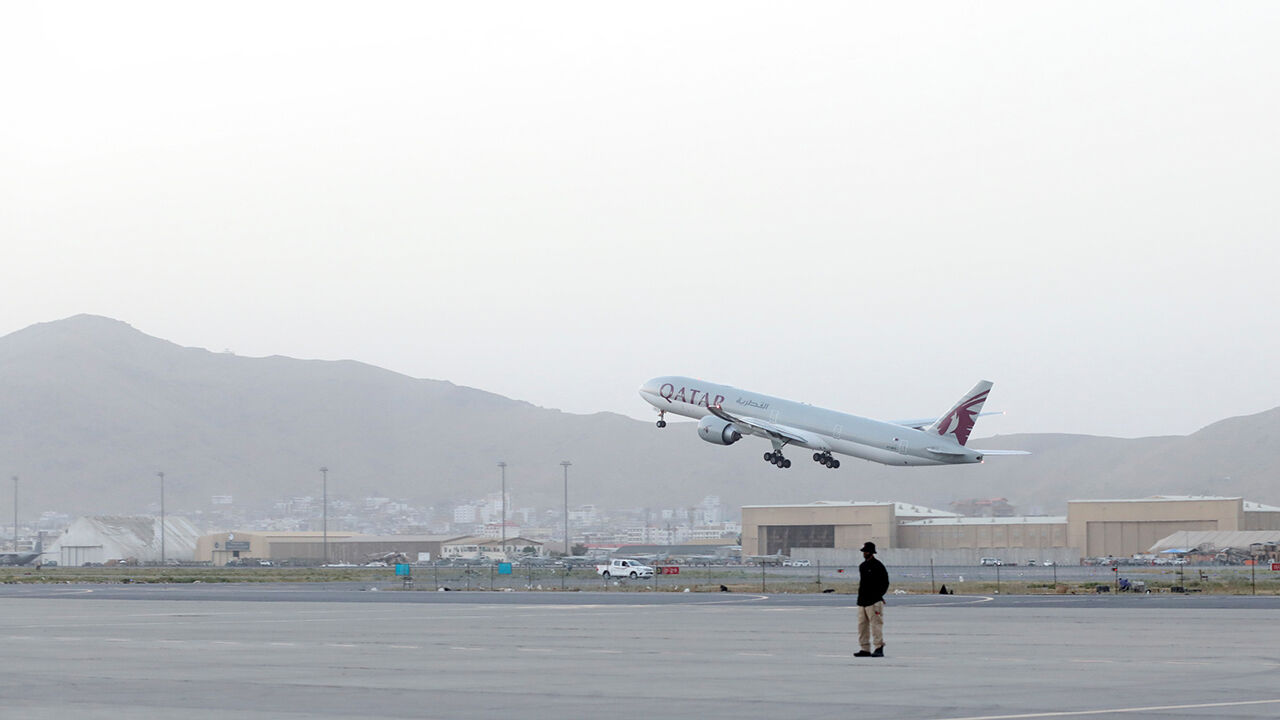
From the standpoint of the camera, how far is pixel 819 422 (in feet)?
357

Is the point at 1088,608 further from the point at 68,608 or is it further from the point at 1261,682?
the point at 68,608

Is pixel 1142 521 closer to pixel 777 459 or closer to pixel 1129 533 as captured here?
pixel 1129 533

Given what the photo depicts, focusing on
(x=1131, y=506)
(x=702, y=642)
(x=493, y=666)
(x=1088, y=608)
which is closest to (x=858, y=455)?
(x=1088, y=608)

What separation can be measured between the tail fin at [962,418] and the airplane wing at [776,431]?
7213 mm

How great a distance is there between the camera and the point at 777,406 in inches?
4345

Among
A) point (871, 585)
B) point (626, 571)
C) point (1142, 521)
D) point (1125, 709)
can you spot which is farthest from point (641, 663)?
point (1142, 521)

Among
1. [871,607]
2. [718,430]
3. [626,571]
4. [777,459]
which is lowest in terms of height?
[626,571]

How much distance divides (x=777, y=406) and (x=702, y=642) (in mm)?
73006

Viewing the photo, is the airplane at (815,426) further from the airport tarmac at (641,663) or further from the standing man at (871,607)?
the standing man at (871,607)

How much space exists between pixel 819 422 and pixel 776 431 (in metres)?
2.66

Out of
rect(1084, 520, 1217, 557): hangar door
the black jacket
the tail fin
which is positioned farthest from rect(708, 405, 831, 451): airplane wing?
rect(1084, 520, 1217, 557): hangar door

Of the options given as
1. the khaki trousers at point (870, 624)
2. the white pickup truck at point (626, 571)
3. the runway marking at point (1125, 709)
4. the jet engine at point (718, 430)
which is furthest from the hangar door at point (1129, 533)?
the runway marking at point (1125, 709)

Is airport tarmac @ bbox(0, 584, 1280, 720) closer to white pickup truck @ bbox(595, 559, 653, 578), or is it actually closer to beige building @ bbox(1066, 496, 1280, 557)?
white pickup truck @ bbox(595, 559, 653, 578)

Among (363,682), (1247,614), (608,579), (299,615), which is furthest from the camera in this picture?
(608,579)
